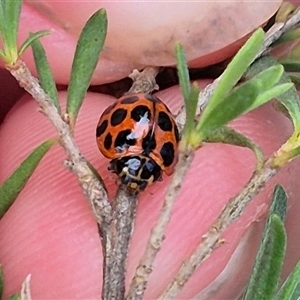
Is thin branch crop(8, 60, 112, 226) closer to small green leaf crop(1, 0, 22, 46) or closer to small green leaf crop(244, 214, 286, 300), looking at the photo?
small green leaf crop(1, 0, 22, 46)

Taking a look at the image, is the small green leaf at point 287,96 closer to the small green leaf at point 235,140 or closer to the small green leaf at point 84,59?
the small green leaf at point 235,140

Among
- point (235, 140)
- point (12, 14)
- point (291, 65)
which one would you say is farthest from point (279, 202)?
point (12, 14)

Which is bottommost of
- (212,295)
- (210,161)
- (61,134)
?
(212,295)

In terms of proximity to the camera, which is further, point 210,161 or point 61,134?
point 210,161

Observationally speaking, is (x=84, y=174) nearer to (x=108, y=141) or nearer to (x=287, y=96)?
(x=108, y=141)

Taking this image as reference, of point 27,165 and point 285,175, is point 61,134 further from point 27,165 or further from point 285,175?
point 285,175

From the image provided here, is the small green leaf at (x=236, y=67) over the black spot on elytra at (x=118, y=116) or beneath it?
over

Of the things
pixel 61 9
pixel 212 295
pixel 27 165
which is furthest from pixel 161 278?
pixel 61 9

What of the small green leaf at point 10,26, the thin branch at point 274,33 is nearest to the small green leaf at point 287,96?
the thin branch at point 274,33
